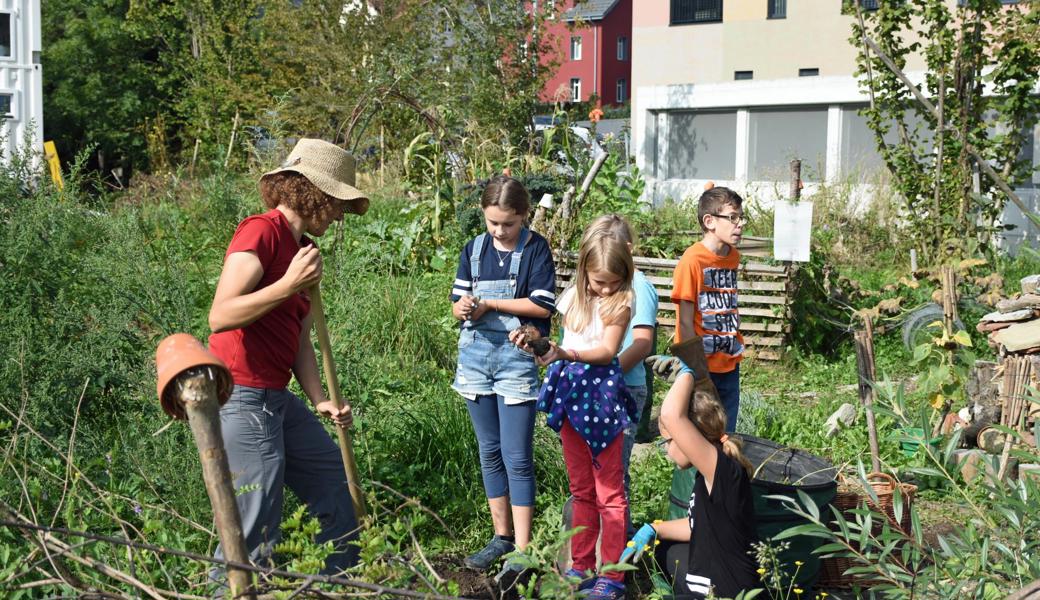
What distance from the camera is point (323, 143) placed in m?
3.37

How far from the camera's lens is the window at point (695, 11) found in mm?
22594

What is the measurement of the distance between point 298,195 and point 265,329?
0.44 meters

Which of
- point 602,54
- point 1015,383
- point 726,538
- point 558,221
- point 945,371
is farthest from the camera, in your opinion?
point 602,54

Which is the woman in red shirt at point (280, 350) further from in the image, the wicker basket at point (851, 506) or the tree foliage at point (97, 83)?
the tree foliage at point (97, 83)

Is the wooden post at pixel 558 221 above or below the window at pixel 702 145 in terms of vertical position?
below

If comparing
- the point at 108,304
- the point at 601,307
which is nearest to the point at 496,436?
the point at 601,307

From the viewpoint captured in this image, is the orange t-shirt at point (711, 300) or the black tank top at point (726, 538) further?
the orange t-shirt at point (711, 300)

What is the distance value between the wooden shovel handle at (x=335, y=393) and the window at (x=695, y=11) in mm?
20612

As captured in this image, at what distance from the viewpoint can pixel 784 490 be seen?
3.68 m

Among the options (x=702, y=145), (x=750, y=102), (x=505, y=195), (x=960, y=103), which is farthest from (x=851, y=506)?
(x=702, y=145)

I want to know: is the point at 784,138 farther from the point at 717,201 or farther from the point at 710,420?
the point at 710,420

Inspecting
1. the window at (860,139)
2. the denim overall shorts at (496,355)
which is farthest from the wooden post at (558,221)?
the window at (860,139)

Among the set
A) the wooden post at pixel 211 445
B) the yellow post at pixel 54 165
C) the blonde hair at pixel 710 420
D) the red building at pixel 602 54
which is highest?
the red building at pixel 602 54

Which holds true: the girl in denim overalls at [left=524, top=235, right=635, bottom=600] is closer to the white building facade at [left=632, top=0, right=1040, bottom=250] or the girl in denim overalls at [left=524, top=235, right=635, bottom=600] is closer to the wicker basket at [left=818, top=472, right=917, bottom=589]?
the wicker basket at [left=818, top=472, right=917, bottom=589]
